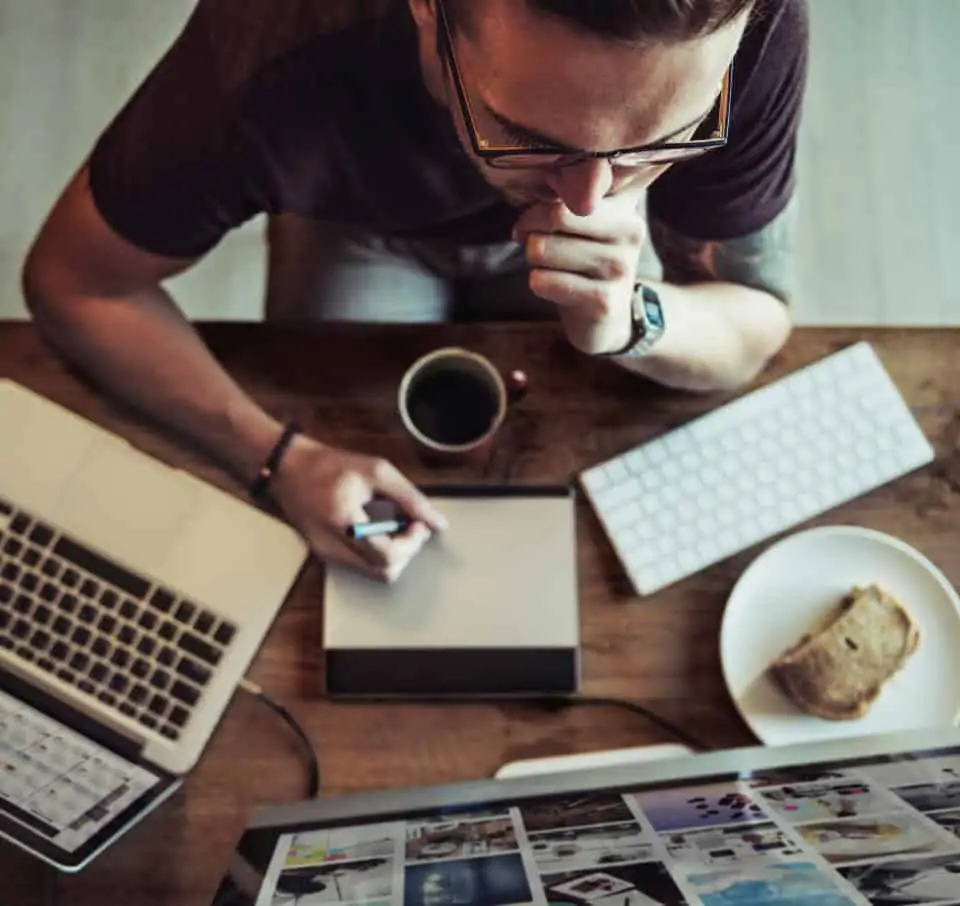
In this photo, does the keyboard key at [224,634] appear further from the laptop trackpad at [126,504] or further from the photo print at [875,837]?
the photo print at [875,837]

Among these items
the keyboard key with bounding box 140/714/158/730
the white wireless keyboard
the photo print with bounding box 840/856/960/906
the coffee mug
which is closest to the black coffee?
the coffee mug

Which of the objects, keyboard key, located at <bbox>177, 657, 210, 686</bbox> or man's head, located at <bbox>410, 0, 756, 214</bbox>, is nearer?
man's head, located at <bbox>410, 0, 756, 214</bbox>

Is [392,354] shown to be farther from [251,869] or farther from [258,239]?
[258,239]

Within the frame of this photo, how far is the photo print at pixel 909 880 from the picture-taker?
48 centimetres

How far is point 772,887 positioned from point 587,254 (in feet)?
1.43

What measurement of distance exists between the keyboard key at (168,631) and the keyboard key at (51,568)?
0.34 ft

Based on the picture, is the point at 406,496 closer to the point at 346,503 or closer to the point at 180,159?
the point at 346,503

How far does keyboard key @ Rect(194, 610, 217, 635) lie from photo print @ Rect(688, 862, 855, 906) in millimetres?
464

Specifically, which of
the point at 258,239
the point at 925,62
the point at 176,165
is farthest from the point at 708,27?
the point at 925,62

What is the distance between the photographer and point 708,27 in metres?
0.51

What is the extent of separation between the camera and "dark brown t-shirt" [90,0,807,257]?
2.29 ft

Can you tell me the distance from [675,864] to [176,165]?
579mm

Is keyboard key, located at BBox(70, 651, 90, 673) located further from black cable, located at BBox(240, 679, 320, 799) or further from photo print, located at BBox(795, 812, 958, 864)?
photo print, located at BBox(795, 812, 958, 864)

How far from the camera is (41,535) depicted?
2.86ft
